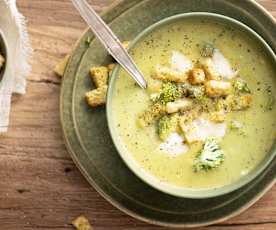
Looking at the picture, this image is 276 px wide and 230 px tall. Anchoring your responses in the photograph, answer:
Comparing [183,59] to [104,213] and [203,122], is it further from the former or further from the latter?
[104,213]

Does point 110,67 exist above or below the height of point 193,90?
below

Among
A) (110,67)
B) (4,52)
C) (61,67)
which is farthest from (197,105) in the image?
(4,52)

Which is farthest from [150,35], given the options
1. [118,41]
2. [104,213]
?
[104,213]

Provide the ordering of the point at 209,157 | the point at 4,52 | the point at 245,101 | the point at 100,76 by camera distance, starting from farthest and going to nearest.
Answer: the point at 4,52, the point at 100,76, the point at 245,101, the point at 209,157

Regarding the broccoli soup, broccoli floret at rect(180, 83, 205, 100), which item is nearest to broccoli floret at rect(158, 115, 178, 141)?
the broccoli soup

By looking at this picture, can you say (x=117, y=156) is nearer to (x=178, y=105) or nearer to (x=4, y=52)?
(x=178, y=105)

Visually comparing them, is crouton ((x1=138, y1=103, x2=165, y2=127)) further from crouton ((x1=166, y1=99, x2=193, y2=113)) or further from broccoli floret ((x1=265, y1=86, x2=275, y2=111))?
broccoli floret ((x1=265, y1=86, x2=275, y2=111))
